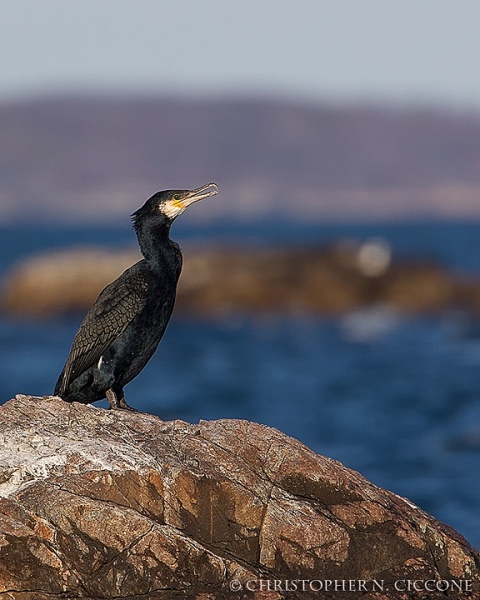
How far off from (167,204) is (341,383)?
2288 cm

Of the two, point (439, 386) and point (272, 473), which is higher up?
point (439, 386)

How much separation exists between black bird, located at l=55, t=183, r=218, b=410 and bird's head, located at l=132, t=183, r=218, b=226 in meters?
0.22

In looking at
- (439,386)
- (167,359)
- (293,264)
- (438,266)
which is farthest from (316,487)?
(438,266)

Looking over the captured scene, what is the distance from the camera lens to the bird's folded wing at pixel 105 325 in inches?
341

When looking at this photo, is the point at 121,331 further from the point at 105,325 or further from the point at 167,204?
the point at 167,204

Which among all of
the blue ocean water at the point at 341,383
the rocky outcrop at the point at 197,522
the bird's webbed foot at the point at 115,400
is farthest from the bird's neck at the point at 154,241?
the blue ocean water at the point at 341,383

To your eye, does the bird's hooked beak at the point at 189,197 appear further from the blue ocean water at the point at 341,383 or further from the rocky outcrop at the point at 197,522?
the blue ocean water at the point at 341,383

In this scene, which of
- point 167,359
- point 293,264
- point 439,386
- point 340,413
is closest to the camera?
point 340,413

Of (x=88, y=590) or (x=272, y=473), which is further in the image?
(x=272, y=473)

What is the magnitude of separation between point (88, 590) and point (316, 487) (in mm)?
1559

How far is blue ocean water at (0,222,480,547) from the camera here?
1998cm

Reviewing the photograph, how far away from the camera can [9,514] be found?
6.50 metres

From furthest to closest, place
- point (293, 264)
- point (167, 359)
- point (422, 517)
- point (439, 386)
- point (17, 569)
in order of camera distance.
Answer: point (293, 264), point (167, 359), point (439, 386), point (422, 517), point (17, 569)

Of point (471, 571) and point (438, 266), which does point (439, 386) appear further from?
point (471, 571)
